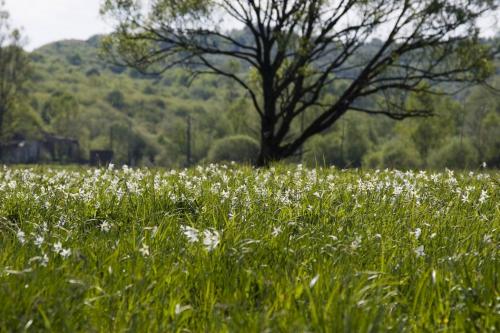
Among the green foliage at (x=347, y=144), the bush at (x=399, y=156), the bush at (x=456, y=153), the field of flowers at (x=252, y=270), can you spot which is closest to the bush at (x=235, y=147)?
the bush at (x=399, y=156)

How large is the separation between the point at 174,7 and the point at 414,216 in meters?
18.4

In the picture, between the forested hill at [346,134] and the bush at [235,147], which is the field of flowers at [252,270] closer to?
the forested hill at [346,134]

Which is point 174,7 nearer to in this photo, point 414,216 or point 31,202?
point 31,202

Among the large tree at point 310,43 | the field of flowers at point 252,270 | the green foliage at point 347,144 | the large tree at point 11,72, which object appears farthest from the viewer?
the green foliage at point 347,144

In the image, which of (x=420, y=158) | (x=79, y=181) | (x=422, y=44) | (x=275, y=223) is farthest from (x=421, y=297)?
(x=420, y=158)

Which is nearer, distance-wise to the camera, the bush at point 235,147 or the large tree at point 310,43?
the large tree at point 310,43

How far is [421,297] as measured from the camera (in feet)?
12.9

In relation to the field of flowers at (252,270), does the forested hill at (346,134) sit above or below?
above

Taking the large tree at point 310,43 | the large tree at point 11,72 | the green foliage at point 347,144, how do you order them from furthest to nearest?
the green foliage at point 347,144, the large tree at point 11,72, the large tree at point 310,43

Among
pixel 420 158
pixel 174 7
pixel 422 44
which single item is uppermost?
pixel 174 7

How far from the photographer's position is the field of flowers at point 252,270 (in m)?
3.41

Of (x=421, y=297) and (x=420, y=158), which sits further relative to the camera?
(x=420, y=158)

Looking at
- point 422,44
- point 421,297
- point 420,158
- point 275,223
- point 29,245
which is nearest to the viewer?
point 421,297

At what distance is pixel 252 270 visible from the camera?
4.38 metres
